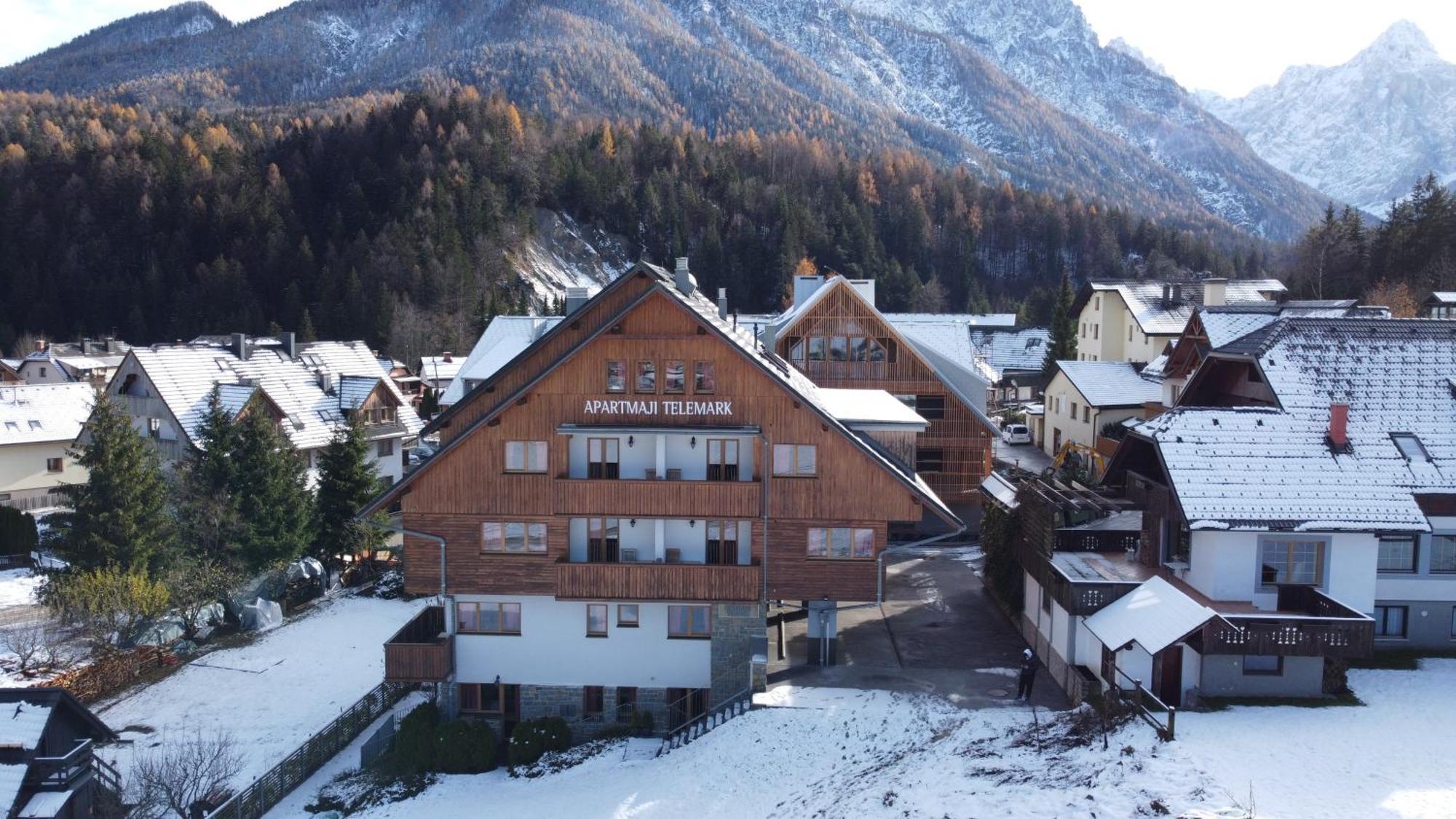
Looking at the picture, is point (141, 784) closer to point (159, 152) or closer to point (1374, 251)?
point (1374, 251)

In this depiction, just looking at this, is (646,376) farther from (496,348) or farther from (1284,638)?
(496,348)

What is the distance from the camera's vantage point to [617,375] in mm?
28500

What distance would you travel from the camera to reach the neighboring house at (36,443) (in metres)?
57.1

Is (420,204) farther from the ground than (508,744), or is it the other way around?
(420,204)

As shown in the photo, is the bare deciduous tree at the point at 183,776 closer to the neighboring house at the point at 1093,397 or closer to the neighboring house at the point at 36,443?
the neighboring house at the point at 36,443

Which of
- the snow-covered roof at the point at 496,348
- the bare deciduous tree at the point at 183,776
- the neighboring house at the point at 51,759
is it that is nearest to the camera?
the neighboring house at the point at 51,759

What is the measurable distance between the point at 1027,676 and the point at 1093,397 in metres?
35.5

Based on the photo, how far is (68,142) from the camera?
145750 millimetres

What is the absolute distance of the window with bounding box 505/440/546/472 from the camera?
2877cm

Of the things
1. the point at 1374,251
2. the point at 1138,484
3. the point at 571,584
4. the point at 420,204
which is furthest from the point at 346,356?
the point at 1374,251

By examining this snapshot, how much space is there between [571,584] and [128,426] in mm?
23917

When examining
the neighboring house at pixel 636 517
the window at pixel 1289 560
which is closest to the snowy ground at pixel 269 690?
the neighboring house at pixel 636 517

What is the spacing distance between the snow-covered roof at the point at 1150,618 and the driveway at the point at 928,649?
108 inches

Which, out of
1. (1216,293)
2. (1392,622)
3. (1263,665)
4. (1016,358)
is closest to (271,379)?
(1263,665)
